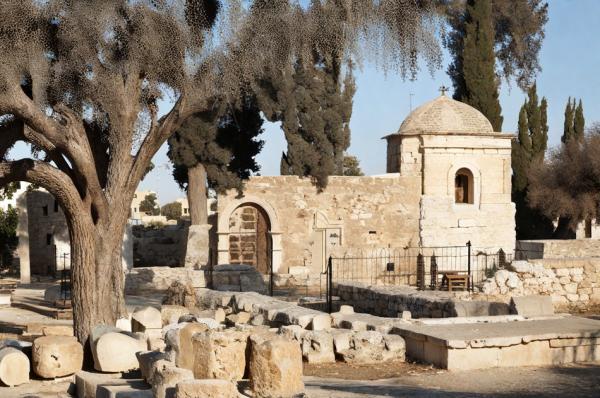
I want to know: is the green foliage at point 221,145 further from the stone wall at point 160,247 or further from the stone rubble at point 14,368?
the stone rubble at point 14,368

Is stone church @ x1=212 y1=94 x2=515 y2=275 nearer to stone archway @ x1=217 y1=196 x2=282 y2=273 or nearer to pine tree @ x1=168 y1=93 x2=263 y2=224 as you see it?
stone archway @ x1=217 y1=196 x2=282 y2=273

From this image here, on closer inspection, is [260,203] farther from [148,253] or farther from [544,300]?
[544,300]

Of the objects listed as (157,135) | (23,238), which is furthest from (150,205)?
(157,135)

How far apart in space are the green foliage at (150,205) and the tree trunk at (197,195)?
4724 cm

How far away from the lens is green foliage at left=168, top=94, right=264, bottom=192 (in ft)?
82.8

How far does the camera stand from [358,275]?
22.7 metres

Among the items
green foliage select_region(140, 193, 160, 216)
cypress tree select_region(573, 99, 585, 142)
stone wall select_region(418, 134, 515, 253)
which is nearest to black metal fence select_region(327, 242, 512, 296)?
stone wall select_region(418, 134, 515, 253)

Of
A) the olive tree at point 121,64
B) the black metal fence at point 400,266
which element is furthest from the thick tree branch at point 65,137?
the black metal fence at point 400,266

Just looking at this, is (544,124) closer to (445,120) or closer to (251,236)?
(445,120)

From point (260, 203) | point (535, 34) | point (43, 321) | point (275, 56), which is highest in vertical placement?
point (535, 34)

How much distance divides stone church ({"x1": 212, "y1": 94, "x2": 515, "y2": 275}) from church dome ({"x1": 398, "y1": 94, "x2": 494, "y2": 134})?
1.3 inches

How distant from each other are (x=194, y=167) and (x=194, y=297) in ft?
35.1

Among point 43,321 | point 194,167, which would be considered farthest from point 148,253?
point 43,321

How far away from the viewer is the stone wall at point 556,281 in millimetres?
16734
